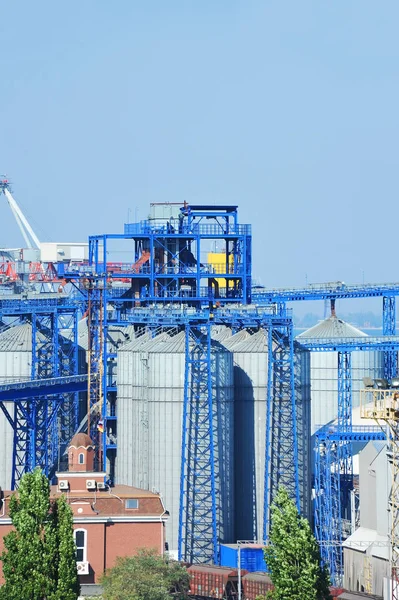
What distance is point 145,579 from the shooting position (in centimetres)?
9112

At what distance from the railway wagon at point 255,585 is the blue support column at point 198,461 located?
12406 mm

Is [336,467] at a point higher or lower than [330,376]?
lower

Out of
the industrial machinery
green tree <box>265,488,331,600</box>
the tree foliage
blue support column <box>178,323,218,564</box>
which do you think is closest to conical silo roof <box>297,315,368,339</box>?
blue support column <box>178,323,218,564</box>

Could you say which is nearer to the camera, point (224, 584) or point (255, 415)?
point (224, 584)

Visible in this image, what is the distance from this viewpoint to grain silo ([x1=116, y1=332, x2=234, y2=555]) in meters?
113

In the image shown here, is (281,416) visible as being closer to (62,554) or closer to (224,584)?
(224,584)

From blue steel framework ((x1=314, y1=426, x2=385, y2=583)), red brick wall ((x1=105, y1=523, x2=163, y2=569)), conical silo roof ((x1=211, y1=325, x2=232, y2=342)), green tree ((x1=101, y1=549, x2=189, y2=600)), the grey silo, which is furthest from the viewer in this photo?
the grey silo

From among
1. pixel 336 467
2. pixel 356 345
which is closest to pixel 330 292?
pixel 356 345

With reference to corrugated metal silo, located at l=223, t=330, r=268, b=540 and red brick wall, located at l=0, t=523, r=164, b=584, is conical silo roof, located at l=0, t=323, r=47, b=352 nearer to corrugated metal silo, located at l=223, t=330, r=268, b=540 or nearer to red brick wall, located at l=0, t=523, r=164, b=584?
corrugated metal silo, located at l=223, t=330, r=268, b=540

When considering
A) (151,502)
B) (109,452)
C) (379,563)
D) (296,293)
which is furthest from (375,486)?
(296,293)

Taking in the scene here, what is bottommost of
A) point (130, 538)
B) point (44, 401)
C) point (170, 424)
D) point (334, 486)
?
point (130, 538)

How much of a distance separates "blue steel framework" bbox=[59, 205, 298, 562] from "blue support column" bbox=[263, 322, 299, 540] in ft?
0.23

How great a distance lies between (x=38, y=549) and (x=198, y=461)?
31.4m

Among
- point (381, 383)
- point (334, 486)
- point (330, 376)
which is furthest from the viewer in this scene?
point (330, 376)
